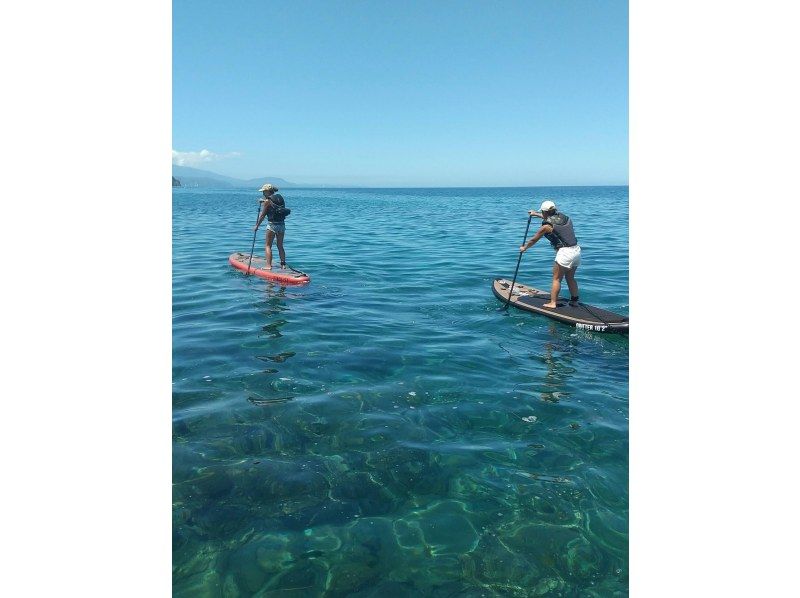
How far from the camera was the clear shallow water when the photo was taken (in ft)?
12.9

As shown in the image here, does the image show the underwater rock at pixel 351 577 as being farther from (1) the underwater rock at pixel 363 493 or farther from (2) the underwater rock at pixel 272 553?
(1) the underwater rock at pixel 363 493

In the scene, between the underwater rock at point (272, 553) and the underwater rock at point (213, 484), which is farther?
the underwater rock at point (213, 484)

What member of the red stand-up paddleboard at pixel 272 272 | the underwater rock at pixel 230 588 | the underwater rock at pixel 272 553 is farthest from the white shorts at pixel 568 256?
the underwater rock at pixel 230 588

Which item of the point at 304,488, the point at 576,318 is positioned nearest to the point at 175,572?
the point at 304,488

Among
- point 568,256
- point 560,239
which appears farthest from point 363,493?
point 560,239

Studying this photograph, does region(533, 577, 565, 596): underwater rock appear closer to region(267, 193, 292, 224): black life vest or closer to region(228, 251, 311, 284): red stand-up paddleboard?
region(228, 251, 311, 284): red stand-up paddleboard

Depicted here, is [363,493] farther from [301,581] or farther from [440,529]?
[301,581]

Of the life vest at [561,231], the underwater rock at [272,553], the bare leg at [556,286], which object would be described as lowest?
the underwater rock at [272,553]

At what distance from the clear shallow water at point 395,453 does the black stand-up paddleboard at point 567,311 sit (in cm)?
27

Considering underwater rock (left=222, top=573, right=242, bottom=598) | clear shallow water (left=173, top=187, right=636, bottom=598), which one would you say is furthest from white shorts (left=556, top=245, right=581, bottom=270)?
underwater rock (left=222, top=573, right=242, bottom=598)

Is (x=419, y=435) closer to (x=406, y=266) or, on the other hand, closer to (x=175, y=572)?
(x=175, y=572)

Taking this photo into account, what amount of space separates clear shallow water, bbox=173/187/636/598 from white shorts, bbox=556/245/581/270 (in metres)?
1.46

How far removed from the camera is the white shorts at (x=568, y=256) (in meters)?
10.8

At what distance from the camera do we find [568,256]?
35.5ft
